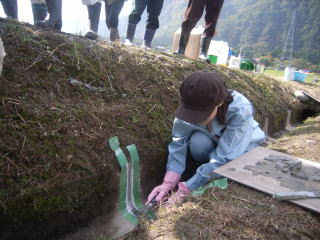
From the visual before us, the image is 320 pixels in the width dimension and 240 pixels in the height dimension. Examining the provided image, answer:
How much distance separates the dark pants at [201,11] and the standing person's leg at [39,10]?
1.78 metres

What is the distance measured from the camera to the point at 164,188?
2.03 meters

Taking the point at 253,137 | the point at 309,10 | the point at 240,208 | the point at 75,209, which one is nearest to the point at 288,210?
the point at 240,208

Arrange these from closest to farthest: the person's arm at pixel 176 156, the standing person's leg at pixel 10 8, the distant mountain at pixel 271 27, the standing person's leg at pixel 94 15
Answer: the person's arm at pixel 176 156, the standing person's leg at pixel 10 8, the standing person's leg at pixel 94 15, the distant mountain at pixel 271 27

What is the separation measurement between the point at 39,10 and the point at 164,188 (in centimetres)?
239

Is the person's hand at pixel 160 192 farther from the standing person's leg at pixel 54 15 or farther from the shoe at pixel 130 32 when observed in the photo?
the shoe at pixel 130 32

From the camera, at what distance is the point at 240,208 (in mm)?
1552

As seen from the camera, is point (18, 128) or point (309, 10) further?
point (309, 10)

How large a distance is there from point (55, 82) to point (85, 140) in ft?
1.84

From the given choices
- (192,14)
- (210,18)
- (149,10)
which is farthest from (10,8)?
(210,18)

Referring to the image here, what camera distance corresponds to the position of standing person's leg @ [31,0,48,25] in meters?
2.93

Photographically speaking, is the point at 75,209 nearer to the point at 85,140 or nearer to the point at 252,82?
the point at 85,140

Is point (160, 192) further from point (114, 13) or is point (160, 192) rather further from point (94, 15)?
point (114, 13)

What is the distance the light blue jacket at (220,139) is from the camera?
6.47 feet

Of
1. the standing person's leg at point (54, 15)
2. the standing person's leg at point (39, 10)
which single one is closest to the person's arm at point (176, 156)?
the standing person's leg at point (54, 15)
